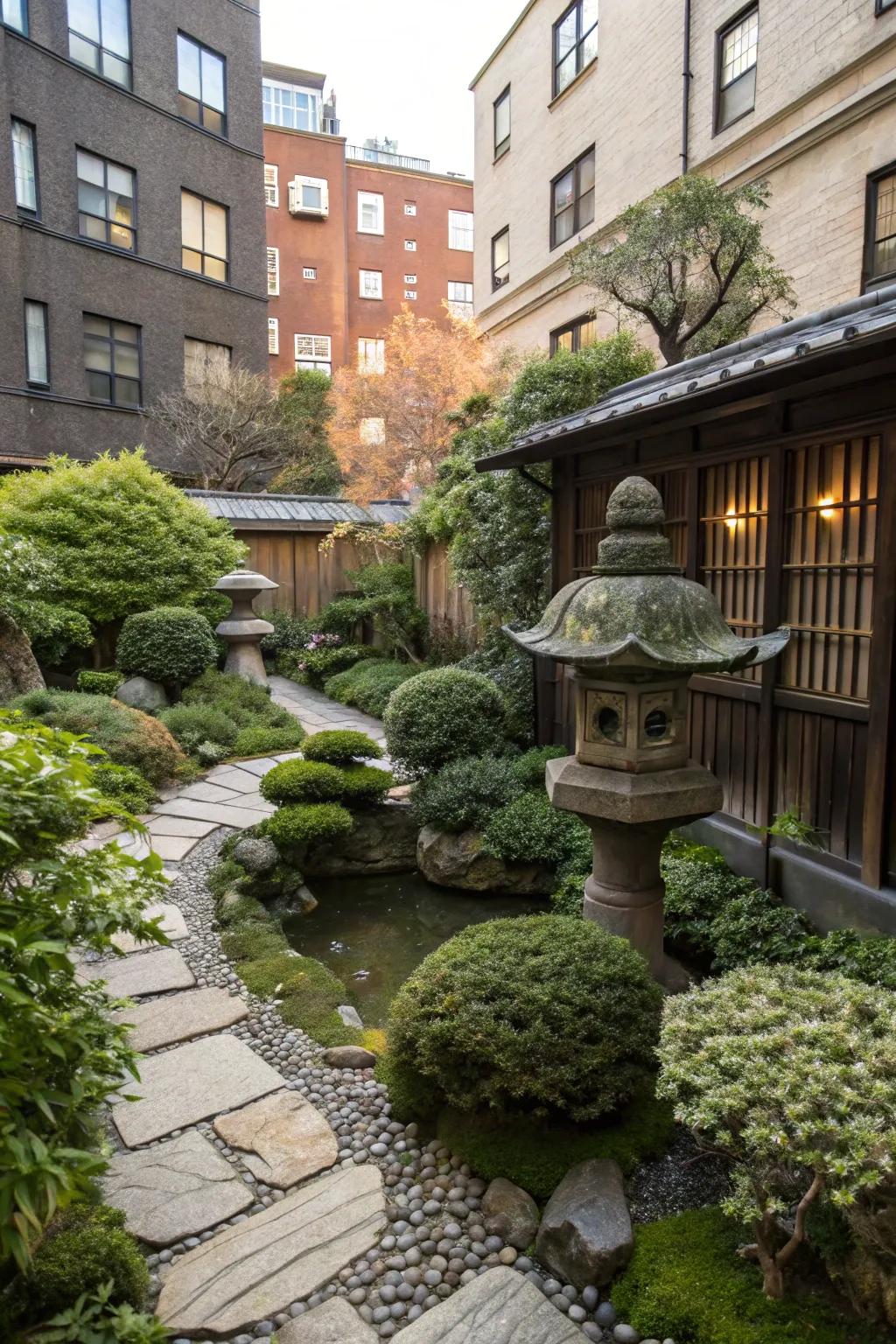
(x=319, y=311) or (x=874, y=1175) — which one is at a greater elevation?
(x=319, y=311)

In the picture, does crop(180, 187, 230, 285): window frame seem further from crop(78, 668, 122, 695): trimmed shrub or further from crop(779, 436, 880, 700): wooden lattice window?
crop(779, 436, 880, 700): wooden lattice window

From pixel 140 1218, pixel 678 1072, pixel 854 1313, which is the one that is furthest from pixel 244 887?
pixel 854 1313

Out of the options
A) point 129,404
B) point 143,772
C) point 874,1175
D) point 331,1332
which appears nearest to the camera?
point 874,1175

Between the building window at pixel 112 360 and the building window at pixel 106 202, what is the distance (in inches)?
62.6

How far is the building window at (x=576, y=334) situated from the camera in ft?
45.5

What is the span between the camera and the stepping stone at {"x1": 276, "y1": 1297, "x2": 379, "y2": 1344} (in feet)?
7.41

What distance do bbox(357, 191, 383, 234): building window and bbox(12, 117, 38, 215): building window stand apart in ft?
52.3

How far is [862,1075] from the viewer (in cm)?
209

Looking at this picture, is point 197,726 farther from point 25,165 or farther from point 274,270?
point 274,270

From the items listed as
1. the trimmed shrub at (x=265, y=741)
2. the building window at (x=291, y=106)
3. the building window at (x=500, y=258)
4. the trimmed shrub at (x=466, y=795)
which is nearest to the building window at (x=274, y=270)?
the building window at (x=291, y=106)

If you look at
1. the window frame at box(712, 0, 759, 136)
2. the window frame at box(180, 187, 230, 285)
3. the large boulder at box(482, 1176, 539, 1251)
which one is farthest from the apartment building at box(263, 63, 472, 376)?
the large boulder at box(482, 1176, 539, 1251)

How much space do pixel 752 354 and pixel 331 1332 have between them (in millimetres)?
4919

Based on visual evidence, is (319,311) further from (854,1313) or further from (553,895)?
(854,1313)

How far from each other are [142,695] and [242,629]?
2.24 meters
